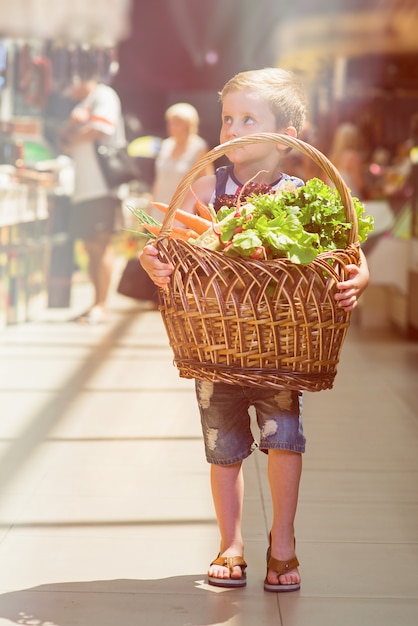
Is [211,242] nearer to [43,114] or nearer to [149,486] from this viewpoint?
[149,486]

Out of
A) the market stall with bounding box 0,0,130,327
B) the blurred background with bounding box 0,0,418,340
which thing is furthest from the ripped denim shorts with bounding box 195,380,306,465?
the market stall with bounding box 0,0,130,327

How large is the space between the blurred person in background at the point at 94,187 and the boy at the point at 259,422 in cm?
503

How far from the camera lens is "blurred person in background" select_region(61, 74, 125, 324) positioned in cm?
757

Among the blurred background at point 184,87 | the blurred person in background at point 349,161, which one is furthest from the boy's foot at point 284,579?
the blurred person in background at point 349,161

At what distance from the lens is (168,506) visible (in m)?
3.29

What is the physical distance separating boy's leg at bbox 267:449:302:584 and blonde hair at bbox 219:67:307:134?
807 mm

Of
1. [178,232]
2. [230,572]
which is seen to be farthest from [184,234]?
[230,572]

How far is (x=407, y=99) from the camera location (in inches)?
847

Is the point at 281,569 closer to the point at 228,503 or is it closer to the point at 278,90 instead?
the point at 228,503

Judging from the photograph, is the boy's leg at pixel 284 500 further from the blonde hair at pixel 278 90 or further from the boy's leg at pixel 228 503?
the blonde hair at pixel 278 90

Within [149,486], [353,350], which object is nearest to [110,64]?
[353,350]

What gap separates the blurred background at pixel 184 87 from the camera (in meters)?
7.64

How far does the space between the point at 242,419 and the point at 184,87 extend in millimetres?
11909

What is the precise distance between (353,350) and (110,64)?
4.35 meters
